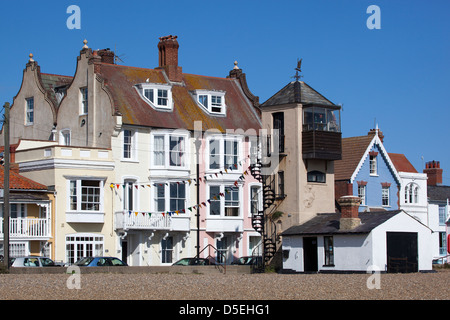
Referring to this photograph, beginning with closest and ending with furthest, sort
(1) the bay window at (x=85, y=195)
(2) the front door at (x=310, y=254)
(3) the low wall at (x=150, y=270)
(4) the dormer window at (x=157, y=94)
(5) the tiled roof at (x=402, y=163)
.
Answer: (3) the low wall at (x=150, y=270)
(2) the front door at (x=310, y=254)
(1) the bay window at (x=85, y=195)
(4) the dormer window at (x=157, y=94)
(5) the tiled roof at (x=402, y=163)

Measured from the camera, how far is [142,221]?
5166 centimetres

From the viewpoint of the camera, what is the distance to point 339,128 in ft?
165

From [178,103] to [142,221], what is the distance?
8.55 metres

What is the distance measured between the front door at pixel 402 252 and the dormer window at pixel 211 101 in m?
17.8

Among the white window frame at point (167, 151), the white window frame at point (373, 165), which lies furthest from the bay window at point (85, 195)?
the white window frame at point (373, 165)

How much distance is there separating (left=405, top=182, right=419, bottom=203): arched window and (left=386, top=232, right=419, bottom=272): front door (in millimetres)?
21716

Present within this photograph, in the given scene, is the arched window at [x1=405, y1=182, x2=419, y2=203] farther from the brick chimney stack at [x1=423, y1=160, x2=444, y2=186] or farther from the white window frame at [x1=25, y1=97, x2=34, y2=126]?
the white window frame at [x1=25, y1=97, x2=34, y2=126]

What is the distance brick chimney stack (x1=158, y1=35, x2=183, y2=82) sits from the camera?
5794cm

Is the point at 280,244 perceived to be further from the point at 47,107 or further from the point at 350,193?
the point at 47,107

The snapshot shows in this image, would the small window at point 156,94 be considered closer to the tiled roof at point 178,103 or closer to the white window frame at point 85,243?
the tiled roof at point 178,103

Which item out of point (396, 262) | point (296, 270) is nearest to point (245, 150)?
point (296, 270)

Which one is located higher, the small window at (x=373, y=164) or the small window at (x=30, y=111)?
the small window at (x=30, y=111)

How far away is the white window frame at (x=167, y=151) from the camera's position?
53.5 m

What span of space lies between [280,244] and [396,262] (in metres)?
7.37
